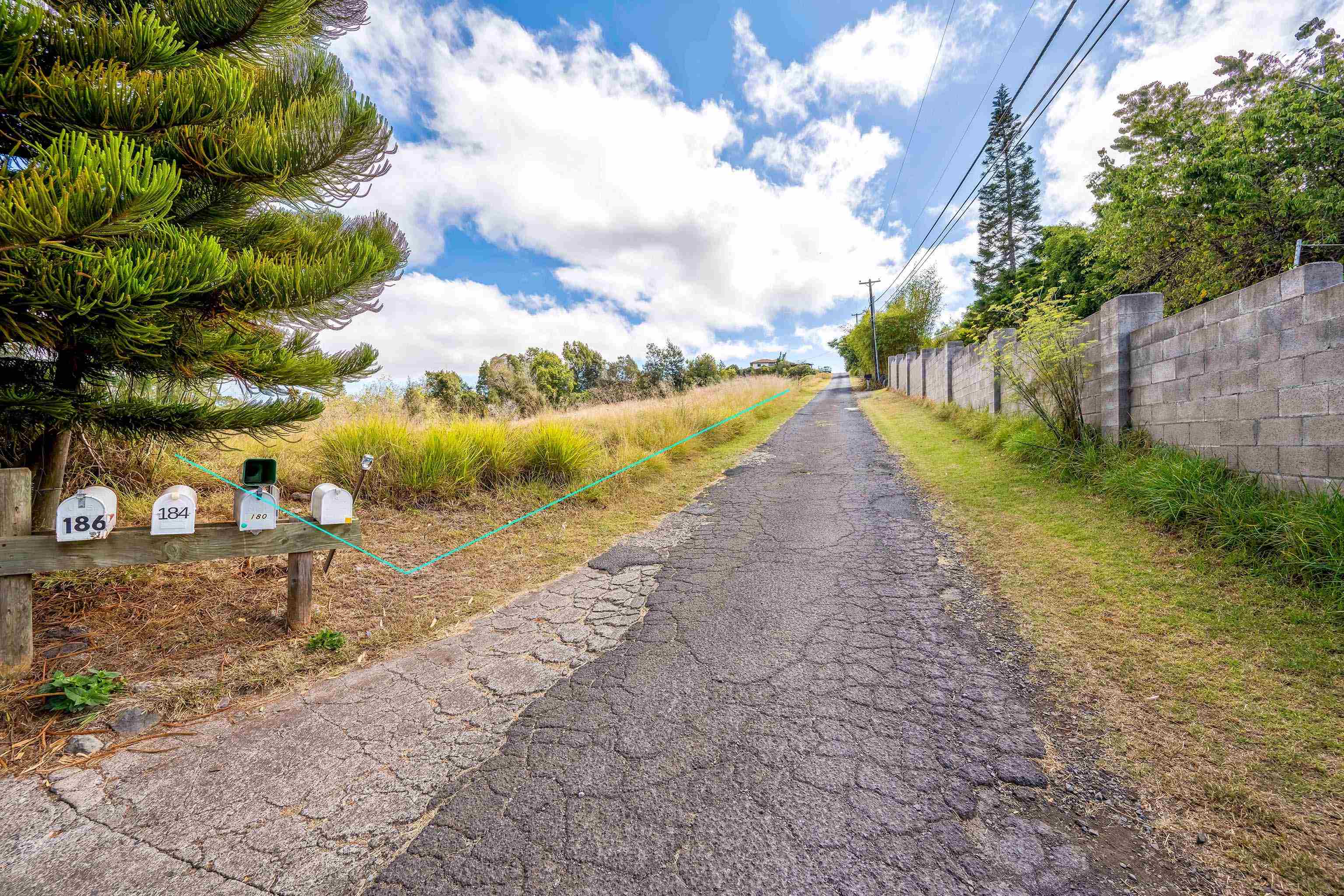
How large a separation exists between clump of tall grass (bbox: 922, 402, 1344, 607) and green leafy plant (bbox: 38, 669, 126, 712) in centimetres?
588

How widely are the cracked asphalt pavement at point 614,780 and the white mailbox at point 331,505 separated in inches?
34.5

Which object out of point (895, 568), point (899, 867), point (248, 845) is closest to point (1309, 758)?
point (899, 867)

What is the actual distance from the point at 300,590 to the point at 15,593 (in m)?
1.06

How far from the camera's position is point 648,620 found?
3.17 m

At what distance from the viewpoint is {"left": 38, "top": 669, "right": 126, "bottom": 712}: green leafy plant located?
86.0 inches

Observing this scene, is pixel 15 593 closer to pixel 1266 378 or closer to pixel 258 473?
pixel 258 473

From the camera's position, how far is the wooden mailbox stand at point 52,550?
2305 mm

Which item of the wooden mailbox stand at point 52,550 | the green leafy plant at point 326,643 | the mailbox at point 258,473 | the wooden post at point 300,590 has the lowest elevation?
the green leafy plant at point 326,643

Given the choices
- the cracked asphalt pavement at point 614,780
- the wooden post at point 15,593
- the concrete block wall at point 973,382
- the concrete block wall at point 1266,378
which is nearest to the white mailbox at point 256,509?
the wooden post at point 15,593

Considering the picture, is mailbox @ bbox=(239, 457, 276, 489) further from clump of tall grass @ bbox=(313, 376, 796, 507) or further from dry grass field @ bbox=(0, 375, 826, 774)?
clump of tall grass @ bbox=(313, 376, 796, 507)

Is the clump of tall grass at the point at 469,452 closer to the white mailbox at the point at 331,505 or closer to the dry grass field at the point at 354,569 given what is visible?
the dry grass field at the point at 354,569

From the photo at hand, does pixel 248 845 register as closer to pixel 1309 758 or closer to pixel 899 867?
pixel 899 867

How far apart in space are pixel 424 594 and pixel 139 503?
2442mm

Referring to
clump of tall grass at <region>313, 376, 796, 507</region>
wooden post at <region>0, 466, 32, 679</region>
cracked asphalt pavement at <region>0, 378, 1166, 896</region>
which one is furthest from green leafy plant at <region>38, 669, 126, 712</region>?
clump of tall grass at <region>313, 376, 796, 507</region>
